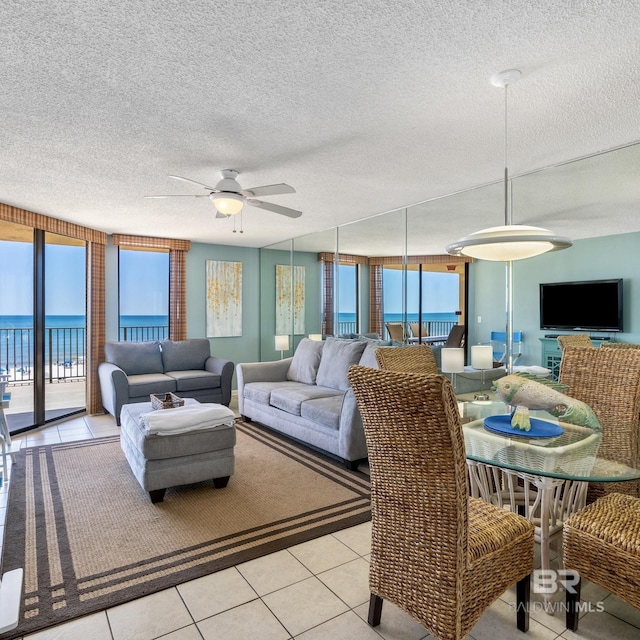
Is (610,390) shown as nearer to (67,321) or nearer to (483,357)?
(483,357)

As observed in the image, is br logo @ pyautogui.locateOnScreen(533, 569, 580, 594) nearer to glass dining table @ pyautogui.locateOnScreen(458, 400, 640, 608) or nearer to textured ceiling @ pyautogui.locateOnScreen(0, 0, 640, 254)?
glass dining table @ pyautogui.locateOnScreen(458, 400, 640, 608)

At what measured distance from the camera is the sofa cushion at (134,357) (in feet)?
19.1

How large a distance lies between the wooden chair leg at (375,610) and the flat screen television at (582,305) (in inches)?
111

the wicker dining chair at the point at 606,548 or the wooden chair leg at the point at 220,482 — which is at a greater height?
the wicker dining chair at the point at 606,548

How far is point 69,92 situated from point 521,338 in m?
3.72

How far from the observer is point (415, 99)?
7.59ft

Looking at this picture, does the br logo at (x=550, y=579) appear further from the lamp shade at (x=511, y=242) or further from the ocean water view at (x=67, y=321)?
the ocean water view at (x=67, y=321)

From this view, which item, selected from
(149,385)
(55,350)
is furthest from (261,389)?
(55,350)

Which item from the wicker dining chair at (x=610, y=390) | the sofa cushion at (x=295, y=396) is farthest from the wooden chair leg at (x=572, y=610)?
the sofa cushion at (x=295, y=396)

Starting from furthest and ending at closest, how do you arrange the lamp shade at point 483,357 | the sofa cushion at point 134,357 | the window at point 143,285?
the window at point 143,285 < the sofa cushion at point 134,357 < the lamp shade at point 483,357

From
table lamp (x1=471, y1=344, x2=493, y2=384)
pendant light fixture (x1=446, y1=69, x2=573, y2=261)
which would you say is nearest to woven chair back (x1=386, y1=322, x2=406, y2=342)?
table lamp (x1=471, y1=344, x2=493, y2=384)

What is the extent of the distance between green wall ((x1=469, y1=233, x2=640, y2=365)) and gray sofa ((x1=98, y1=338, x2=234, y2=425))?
339 cm

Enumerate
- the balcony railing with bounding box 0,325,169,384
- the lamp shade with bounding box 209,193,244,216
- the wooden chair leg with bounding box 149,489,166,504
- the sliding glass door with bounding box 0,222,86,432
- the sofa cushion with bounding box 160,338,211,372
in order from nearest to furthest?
the wooden chair leg with bounding box 149,489,166,504 → the lamp shade with bounding box 209,193,244,216 → the sliding glass door with bounding box 0,222,86,432 → the balcony railing with bounding box 0,325,169,384 → the sofa cushion with bounding box 160,338,211,372

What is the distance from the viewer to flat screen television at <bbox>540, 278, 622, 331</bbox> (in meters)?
3.39
